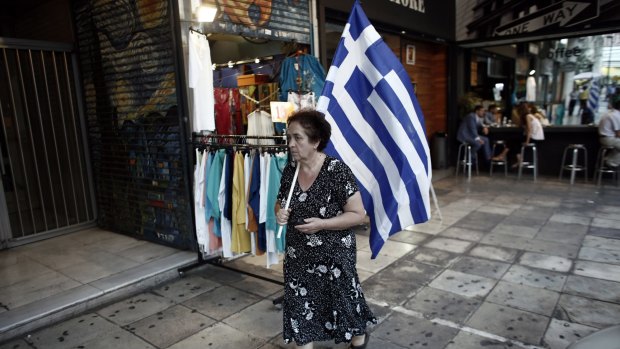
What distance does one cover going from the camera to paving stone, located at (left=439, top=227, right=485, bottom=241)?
5.67 m

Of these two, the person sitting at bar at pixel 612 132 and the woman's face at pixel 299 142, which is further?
the person sitting at bar at pixel 612 132

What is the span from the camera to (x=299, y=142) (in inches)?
102

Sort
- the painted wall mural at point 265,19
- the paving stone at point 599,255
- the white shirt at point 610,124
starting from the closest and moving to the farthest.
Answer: the paving stone at point 599,255 < the painted wall mural at point 265,19 < the white shirt at point 610,124

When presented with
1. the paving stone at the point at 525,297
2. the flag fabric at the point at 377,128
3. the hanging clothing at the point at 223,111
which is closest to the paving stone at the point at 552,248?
the paving stone at the point at 525,297

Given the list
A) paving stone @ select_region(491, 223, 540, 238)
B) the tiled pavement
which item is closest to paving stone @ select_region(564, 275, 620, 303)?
the tiled pavement

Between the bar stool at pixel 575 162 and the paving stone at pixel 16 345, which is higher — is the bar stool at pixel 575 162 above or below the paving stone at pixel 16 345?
above

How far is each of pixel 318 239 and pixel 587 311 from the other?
103 inches

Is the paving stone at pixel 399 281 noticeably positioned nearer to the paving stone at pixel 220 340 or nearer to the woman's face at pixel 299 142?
the paving stone at pixel 220 340

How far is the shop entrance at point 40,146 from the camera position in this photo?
5.59m

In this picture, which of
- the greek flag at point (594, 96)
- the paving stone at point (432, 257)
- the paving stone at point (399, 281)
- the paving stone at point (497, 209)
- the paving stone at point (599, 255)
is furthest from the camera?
the greek flag at point (594, 96)

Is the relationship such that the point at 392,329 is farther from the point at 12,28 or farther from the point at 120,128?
the point at 12,28

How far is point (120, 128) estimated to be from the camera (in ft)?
18.4

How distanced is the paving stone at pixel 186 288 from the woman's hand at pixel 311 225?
2.21m

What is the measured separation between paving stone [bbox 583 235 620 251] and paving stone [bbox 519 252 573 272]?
77 centimetres
